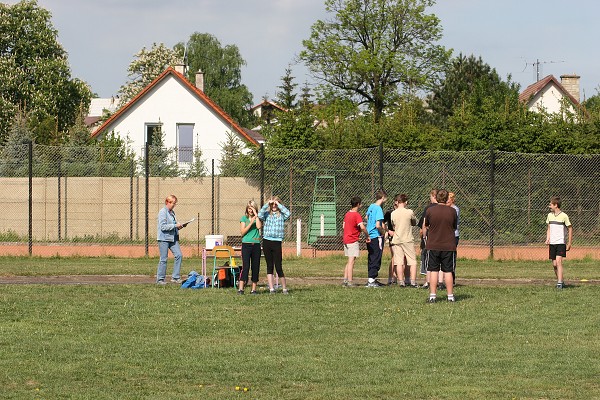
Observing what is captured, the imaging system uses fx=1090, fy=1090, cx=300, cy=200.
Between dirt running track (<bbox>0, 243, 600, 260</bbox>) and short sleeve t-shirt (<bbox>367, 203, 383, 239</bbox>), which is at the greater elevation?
short sleeve t-shirt (<bbox>367, 203, 383, 239</bbox>)

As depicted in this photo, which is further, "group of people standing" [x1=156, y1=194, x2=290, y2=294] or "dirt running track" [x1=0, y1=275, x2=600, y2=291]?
"dirt running track" [x1=0, y1=275, x2=600, y2=291]

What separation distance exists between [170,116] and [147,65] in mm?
36555

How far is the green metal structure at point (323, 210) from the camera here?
3100cm

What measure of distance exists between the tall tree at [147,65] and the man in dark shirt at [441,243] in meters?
73.1

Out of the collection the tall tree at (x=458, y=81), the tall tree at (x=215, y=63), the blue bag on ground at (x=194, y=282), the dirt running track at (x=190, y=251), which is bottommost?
the blue bag on ground at (x=194, y=282)

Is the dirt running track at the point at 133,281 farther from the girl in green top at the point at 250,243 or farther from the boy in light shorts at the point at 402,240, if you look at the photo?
the girl in green top at the point at 250,243

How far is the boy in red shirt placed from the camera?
1994cm

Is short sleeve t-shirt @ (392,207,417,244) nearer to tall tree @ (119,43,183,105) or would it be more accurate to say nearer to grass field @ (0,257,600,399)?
grass field @ (0,257,600,399)

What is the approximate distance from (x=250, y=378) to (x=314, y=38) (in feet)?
171

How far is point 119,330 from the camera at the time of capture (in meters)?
14.2

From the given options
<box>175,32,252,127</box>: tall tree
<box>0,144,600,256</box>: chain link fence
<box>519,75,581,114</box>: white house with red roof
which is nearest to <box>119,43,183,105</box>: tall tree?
<box>175,32,252,127</box>: tall tree

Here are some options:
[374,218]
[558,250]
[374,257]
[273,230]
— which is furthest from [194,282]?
[558,250]

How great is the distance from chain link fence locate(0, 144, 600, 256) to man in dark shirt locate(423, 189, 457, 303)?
31.7 ft

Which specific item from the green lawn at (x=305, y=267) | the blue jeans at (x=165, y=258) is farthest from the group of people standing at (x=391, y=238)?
the green lawn at (x=305, y=267)
